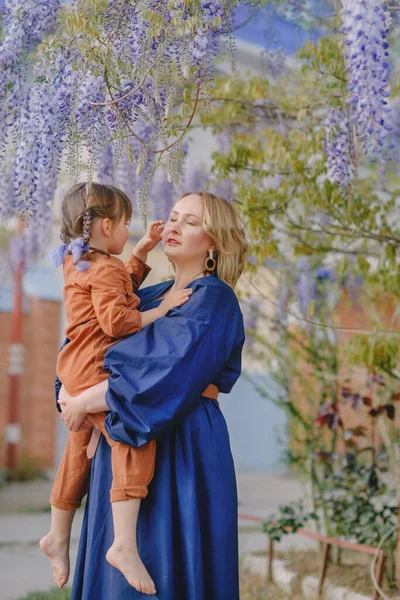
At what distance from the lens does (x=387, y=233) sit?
339 cm

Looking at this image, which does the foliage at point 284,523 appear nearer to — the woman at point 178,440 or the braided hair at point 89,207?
the woman at point 178,440

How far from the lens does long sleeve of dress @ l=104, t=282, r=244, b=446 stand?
1901mm

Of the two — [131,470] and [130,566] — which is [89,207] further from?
[130,566]

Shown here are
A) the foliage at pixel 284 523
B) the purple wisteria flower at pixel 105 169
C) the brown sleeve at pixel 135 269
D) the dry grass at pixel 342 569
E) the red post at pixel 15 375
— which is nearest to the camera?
the brown sleeve at pixel 135 269

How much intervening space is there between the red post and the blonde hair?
17.7 ft

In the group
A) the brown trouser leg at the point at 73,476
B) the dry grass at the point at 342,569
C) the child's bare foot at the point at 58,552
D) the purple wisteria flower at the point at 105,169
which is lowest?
the dry grass at the point at 342,569

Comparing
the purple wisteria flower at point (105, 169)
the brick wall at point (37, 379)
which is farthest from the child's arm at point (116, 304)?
the brick wall at point (37, 379)

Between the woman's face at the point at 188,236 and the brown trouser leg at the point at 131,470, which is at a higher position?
the woman's face at the point at 188,236

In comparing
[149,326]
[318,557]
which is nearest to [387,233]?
[149,326]

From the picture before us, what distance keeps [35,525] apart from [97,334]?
14.1 ft

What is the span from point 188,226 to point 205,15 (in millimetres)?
563

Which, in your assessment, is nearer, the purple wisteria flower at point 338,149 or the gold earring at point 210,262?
the gold earring at point 210,262

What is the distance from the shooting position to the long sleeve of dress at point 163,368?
1.90 m

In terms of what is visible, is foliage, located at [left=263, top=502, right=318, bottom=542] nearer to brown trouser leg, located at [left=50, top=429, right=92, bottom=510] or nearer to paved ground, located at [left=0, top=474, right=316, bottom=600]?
paved ground, located at [left=0, top=474, right=316, bottom=600]
